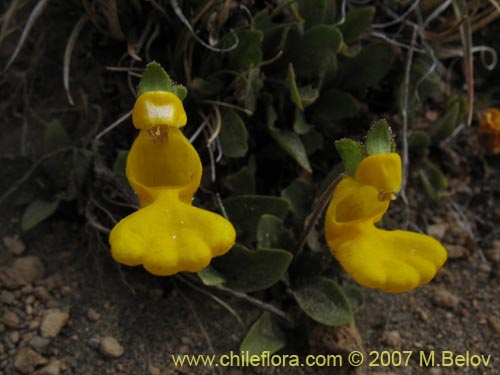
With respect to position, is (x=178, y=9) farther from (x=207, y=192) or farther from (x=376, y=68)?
(x=376, y=68)

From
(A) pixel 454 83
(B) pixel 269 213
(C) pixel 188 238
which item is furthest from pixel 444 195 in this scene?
(C) pixel 188 238

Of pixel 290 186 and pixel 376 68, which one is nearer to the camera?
pixel 290 186

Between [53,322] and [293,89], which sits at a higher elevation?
[293,89]

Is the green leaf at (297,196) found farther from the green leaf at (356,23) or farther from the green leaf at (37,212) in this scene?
the green leaf at (37,212)

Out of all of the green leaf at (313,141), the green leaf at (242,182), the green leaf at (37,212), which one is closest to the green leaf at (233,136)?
the green leaf at (242,182)

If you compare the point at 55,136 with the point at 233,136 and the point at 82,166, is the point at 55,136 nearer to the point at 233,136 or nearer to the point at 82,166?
the point at 82,166

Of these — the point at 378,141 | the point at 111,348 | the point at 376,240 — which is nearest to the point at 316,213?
the point at 376,240

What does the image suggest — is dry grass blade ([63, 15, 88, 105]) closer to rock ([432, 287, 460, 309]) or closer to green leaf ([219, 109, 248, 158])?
green leaf ([219, 109, 248, 158])
